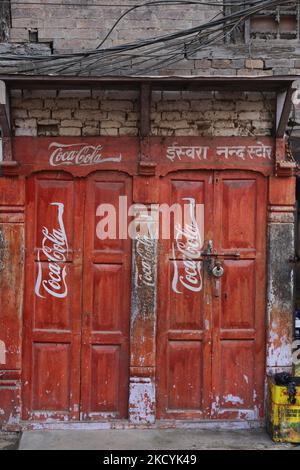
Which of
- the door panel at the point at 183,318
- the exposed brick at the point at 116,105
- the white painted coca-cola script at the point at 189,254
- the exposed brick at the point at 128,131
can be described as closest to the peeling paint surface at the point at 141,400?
the door panel at the point at 183,318

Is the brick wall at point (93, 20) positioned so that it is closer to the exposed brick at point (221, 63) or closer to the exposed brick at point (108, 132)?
the exposed brick at point (221, 63)

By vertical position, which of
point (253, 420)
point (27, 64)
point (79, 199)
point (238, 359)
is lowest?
point (253, 420)

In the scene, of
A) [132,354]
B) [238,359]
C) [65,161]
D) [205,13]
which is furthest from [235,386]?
[205,13]

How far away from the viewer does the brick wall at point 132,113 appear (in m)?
6.16

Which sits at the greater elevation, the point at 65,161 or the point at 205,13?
the point at 205,13

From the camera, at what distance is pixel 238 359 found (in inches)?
246

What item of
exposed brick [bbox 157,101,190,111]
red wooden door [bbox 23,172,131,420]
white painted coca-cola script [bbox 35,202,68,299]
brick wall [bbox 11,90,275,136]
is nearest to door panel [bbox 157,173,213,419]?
red wooden door [bbox 23,172,131,420]

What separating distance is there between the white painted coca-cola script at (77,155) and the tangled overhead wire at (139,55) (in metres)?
0.75

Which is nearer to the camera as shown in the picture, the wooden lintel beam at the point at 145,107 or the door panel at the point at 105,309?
the wooden lintel beam at the point at 145,107

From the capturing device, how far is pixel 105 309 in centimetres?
621

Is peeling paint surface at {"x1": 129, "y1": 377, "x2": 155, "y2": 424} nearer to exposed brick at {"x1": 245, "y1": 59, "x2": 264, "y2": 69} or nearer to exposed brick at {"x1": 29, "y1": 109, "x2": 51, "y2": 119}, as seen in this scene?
exposed brick at {"x1": 29, "y1": 109, "x2": 51, "y2": 119}

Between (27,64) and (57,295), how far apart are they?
2.43 meters

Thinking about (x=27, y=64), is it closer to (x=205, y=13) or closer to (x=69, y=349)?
(x=205, y=13)

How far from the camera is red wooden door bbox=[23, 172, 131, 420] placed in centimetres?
618
